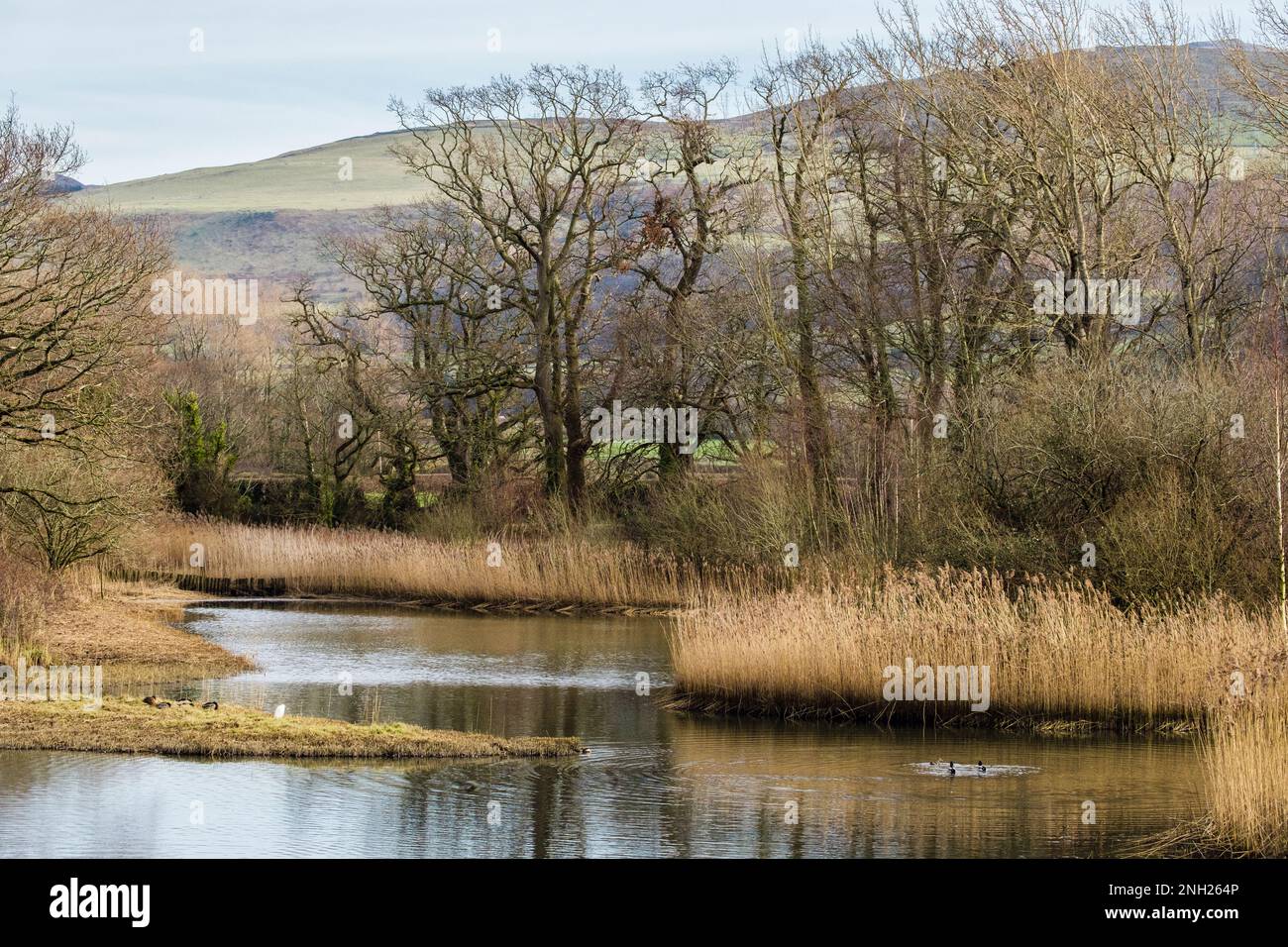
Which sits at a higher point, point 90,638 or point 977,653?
point 977,653

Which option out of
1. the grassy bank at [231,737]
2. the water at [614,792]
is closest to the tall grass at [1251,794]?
the water at [614,792]

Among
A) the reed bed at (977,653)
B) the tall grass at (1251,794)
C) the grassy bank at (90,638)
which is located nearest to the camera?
the tall grass at (1251,794)

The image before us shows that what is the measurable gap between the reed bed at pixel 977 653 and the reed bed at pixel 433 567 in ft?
34.7

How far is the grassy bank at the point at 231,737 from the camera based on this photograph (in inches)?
632

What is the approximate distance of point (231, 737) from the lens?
16375 millimetres

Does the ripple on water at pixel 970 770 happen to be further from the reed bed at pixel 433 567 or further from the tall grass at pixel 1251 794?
the reed bed at pixel 433 567

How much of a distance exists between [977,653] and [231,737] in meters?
8.36

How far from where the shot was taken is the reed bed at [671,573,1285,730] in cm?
1786

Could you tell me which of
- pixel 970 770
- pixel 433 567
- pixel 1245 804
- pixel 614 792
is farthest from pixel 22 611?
pixel 1245 804

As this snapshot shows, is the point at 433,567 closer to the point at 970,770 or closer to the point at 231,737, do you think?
the point at 231,737

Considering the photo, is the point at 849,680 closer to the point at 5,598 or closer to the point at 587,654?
the point at 587,654

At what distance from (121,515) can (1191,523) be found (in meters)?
16.9
